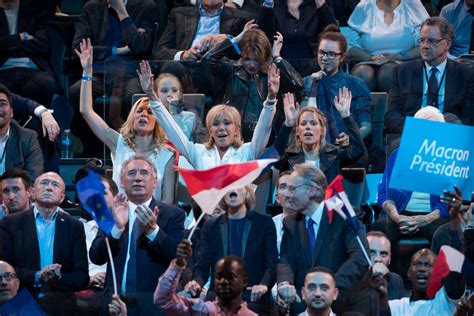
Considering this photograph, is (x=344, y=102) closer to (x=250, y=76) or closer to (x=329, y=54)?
(x=329, y=54)

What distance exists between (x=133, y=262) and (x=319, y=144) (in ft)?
5.42

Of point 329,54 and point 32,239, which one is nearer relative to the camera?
point 32,239

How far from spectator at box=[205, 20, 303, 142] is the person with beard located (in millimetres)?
1943

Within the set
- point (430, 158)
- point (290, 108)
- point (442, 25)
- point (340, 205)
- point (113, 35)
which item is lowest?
point (340, 205)

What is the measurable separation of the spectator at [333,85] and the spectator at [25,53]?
88.8 inches

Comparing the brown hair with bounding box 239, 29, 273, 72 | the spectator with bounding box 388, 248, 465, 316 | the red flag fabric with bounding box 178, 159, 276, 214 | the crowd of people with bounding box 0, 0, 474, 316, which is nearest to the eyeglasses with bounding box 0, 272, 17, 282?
the crowd of people with bounding box 0, 0, 474, 316

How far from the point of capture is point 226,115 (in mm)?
10688

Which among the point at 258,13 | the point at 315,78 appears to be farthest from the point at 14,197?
the point at 258,13

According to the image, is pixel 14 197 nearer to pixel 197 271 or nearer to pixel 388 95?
pixel 197 271

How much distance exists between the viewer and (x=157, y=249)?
31.5 feet

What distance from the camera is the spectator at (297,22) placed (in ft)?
40.2

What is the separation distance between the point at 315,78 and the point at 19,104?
219cm

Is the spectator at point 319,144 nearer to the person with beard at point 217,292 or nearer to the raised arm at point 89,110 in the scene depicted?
the raised arm at point 89,110

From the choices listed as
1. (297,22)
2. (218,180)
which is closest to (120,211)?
(218,180)
